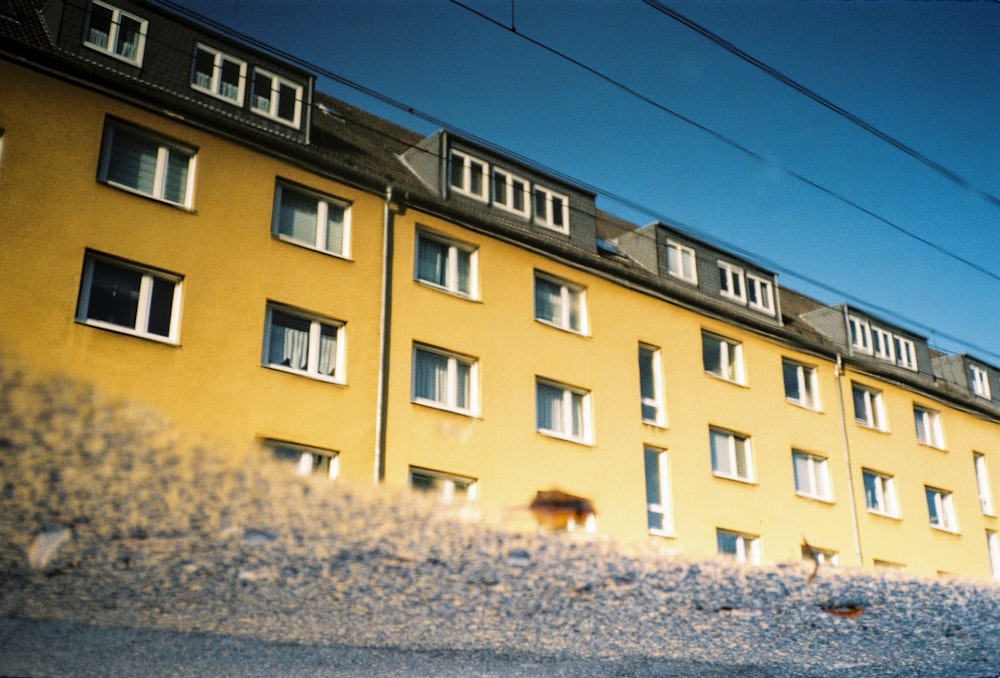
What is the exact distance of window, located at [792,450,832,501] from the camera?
21188mm

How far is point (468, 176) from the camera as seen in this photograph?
18.3 meters

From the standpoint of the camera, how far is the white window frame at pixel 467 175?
18.0m

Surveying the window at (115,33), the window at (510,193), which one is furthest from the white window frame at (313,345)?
the window at (510,193)

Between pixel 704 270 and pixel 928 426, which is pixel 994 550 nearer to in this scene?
pixel 928 426

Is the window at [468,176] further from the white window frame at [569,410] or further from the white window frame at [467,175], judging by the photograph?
the white window frame at [569,410]

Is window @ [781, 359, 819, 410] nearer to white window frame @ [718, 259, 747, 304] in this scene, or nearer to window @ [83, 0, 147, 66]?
white window frame @ [718, 259, 747, 304]

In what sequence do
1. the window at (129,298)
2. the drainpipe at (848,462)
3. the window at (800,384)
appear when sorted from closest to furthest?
the window at (129,298), the drainpipe at (848,462), the window at (800,384)

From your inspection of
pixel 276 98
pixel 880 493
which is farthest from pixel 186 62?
pixel 880 493

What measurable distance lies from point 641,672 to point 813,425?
15708mm

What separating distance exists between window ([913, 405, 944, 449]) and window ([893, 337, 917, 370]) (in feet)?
4.74

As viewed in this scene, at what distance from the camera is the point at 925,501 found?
78.6 ft

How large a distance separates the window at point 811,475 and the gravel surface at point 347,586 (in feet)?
24.2

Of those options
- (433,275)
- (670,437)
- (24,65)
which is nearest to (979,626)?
(670,437)

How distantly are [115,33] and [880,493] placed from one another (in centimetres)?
1915
